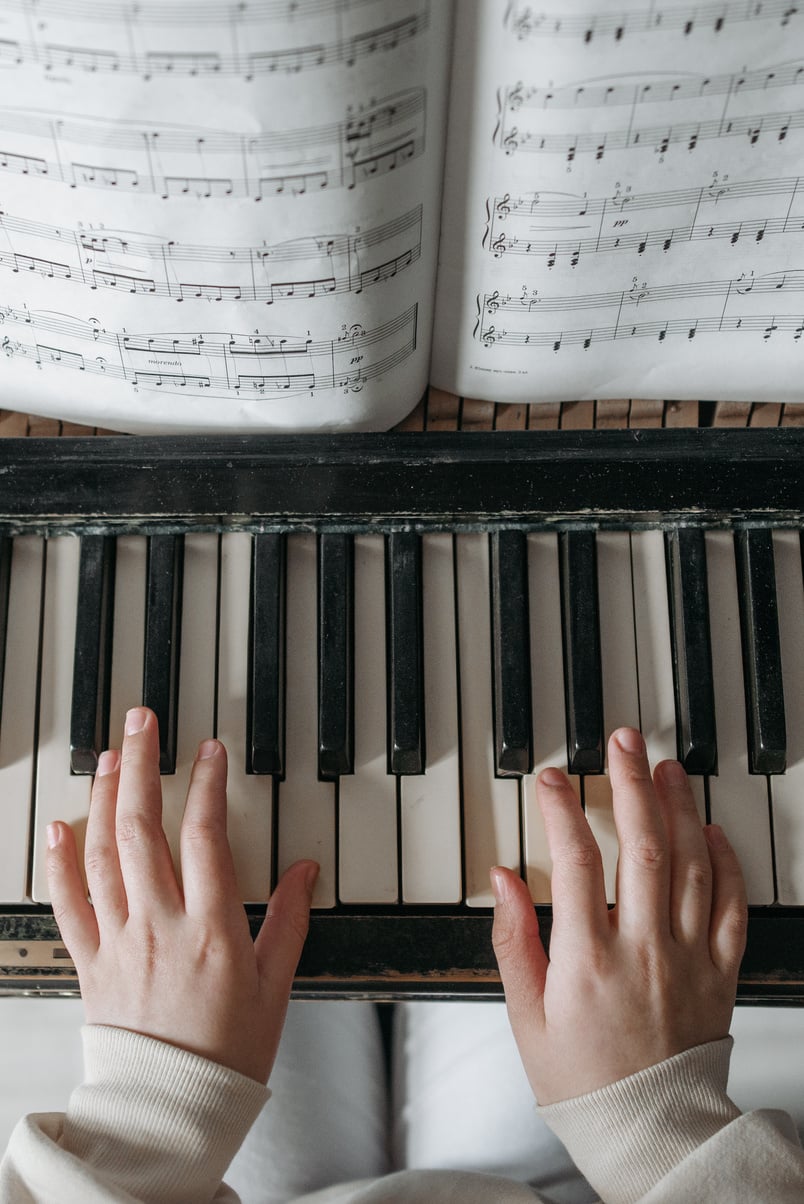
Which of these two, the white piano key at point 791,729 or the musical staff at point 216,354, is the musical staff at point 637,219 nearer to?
the musical staff at point 216,354

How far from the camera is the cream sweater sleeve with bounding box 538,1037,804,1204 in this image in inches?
29.3

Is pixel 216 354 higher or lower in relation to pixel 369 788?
higher

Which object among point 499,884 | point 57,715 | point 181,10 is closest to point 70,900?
point 57,715

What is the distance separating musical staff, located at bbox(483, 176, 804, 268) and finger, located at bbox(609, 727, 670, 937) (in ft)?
1.36

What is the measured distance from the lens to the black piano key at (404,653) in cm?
84

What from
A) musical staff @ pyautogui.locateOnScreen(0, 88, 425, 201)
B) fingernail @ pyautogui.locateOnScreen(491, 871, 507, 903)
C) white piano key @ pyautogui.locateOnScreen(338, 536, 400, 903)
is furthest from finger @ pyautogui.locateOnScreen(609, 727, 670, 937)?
musical staff @ pyautogui.locateOnScreen(0, 88, 425, 201)

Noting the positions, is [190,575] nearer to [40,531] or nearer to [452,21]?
[40,531]

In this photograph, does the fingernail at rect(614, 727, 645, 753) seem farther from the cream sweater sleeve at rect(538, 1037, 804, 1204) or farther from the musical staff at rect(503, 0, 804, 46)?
the musical staff at rect(503, 0, 804, 46)

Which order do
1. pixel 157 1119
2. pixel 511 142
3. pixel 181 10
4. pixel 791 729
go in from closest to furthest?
pixel 181 10 → pixel 511 142 → pixel 157 1119 → pixel 791 729

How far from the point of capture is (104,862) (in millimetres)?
821

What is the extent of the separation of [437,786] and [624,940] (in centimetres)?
21

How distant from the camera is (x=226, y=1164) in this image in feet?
2.64

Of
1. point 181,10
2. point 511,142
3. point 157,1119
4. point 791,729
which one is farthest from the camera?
point 791,729

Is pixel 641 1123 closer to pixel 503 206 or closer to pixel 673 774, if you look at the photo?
pixel 673 774
